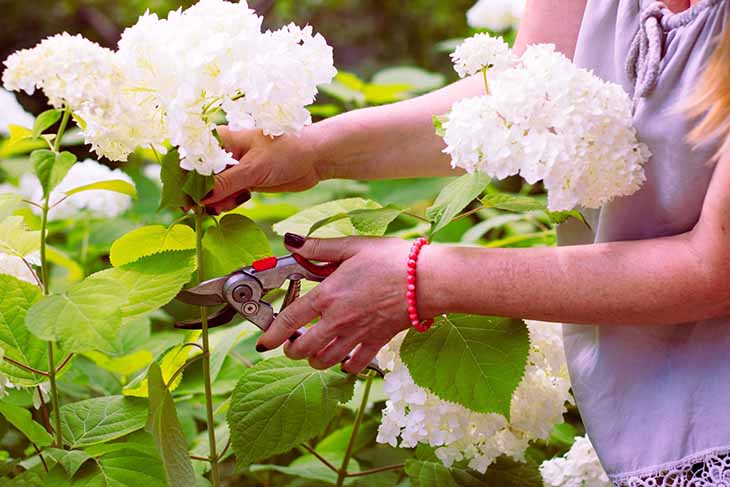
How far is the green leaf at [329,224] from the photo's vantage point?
1.71m

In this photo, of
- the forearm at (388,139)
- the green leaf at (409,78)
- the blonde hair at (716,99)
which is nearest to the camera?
the blonde hair at (716,99)

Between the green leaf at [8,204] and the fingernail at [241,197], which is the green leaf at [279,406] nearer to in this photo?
the fingernail at [241,197]

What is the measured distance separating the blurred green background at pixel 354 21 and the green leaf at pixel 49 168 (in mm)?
4514

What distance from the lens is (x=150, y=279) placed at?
55.6 inches

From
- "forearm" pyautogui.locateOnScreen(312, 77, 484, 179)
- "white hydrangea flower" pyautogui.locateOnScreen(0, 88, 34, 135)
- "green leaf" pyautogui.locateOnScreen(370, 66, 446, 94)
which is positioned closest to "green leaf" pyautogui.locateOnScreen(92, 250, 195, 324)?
"forearm" pyautogui.locateOnScreen(312, 77, 484, 179)

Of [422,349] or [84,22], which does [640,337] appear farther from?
[84,22]

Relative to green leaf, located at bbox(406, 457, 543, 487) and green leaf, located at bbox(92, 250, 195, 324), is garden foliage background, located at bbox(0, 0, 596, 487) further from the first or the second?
green leaf, located at bbox(92, 250, 195, 324)

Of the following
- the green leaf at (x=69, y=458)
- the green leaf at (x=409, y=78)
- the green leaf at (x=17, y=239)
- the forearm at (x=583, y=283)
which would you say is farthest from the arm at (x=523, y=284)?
the green leaf at (x=409, y=78)

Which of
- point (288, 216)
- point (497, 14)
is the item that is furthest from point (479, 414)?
point (497, 14)

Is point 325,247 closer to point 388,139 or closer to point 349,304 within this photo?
point 349,304

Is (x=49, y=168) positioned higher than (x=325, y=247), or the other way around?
(x=49, y=168)

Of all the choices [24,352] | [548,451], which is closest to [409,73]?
[548,451]

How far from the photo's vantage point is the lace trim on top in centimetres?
132

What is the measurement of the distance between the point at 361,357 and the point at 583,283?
35 cm
